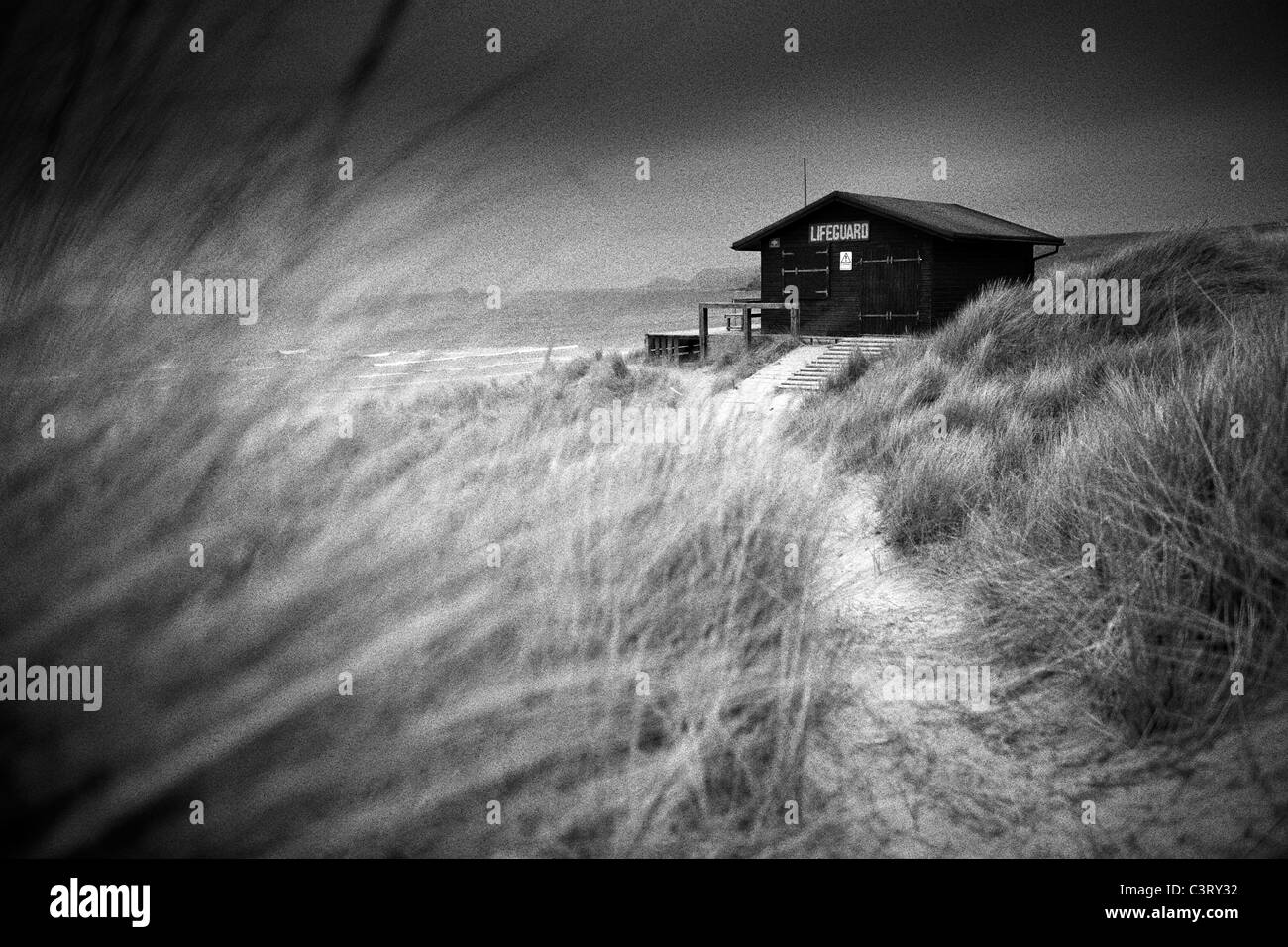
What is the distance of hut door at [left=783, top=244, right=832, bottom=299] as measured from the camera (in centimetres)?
2605

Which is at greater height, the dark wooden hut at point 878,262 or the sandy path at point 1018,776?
the dark wooden hut at point 878,262

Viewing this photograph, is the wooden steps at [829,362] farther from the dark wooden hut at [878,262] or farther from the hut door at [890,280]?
the dark wooden hut at [878,262]

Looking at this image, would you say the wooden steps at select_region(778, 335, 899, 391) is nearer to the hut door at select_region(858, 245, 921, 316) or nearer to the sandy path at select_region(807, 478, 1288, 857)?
the hut door at select_region(858, 245, 921, 316)

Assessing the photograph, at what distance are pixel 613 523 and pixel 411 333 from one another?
1.29 m

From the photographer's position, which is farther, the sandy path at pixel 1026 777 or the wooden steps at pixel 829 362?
the wooden steps at pixel 829 362

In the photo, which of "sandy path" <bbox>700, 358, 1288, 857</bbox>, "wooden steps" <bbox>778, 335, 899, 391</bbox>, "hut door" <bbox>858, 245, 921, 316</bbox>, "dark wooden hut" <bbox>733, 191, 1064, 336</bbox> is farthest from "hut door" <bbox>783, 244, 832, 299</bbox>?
"sandy path" <bbox>700, 358, 1288, 857</bbox>

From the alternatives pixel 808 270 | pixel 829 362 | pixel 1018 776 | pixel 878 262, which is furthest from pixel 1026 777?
pixel 808 270

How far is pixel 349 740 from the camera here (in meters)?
1.28

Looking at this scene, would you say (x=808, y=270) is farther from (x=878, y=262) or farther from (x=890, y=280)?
(x=890, y=280)

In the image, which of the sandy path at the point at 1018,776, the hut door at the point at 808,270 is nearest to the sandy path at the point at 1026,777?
the sandy path at the point at 1018,776

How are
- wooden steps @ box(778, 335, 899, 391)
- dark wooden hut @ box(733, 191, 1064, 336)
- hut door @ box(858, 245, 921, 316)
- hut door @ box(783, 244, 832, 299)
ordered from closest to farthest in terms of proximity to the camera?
wooden steps @ box(778, 335, 899, 391), dark wooden hut @ box(733, 191, 1064, 336), hut door @ box(858, 245, 921, 316), hut door @ box(783, 244, 832, 299)

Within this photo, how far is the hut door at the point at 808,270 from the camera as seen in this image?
2605 centimetres

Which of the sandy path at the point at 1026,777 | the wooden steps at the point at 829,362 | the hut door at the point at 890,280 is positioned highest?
the hut door at the point at 890,280

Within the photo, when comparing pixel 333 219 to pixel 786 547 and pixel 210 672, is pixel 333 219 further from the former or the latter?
pixel 786 547
